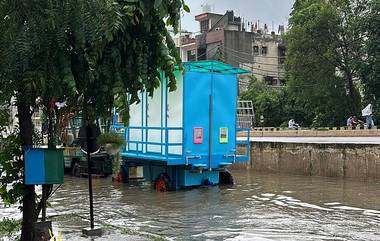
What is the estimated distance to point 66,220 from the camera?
33.3 feet

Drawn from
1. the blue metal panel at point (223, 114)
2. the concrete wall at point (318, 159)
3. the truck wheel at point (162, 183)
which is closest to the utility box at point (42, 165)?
the truck wheel at point (162, 183)

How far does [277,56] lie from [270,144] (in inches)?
1448

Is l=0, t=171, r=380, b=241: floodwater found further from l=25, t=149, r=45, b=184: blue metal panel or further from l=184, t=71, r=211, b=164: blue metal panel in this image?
l=25, t=149, r=45, b=184: blue metal panel

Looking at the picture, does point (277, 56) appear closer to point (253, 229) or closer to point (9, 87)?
point (253, 229)

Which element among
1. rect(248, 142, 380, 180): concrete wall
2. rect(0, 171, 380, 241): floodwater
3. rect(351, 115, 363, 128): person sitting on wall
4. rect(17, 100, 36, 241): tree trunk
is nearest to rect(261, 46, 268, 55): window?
rect(351, 115, 363, 128): person sitting on wall

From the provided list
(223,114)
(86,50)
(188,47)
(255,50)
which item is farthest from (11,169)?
(188,47)

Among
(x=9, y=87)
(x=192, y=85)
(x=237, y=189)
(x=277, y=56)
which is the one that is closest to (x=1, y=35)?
(x=9, y=87)

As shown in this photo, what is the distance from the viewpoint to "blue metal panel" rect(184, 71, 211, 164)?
1481 cm

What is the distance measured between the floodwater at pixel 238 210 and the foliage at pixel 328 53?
71.2 ft

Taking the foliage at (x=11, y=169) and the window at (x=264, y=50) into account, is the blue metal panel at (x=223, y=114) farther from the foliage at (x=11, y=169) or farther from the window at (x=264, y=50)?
the window at (x=264, y=50)

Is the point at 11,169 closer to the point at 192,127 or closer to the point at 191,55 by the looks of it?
the point at 192,127

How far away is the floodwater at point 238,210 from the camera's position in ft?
30.5

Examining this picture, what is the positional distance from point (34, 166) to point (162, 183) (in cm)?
904

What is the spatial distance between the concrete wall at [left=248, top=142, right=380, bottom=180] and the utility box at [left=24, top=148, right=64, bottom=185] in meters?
12.8
